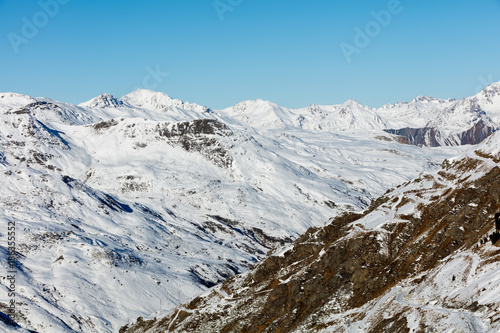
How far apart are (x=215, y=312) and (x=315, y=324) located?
96.7 feet

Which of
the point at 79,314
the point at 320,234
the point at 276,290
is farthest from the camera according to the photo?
the point at 79,314

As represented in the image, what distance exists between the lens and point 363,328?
90.3 m

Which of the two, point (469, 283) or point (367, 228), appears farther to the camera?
point (367, 228)

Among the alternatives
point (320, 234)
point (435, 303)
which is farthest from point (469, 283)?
point (320, 234)

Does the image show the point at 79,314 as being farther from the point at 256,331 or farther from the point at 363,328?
the point at 363,328

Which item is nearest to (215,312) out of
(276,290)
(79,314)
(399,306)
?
(276,290)

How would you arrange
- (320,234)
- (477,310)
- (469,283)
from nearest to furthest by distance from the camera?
(477,310) → (469,283) → (320,234)

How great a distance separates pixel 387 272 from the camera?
107 m

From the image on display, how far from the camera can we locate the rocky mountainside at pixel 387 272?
83.2 m

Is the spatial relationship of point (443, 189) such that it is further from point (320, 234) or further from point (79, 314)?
point (79, 314)

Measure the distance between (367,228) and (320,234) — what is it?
15.4m

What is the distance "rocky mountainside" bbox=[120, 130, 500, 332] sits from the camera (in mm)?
83188

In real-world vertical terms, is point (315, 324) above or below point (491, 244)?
below

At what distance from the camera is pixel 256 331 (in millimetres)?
111062
